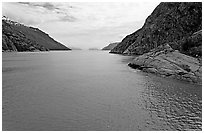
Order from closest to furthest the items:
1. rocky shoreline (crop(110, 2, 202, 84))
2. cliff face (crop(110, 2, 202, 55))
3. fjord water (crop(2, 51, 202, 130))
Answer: fjord water (crop(2, 51, 202, 130)) → rocky shoreline (crop(110, 2, 202, 84)) → cliff face (crop(110, 2, 202, 55))

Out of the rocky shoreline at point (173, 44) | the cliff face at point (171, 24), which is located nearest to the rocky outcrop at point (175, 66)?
the rocky shoreline at point (173, 44)

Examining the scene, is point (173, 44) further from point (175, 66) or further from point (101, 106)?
point (101, 106)

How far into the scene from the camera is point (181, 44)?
208 feet

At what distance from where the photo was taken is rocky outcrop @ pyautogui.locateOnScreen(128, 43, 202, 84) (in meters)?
46.5

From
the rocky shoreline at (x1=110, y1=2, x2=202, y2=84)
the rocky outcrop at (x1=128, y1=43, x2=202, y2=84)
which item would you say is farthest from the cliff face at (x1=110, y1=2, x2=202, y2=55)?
the rocky outcrop at (x1=128, y1=43, x2=202, y2=84)

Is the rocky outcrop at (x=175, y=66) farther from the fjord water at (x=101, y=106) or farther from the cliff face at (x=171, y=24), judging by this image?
the cliff face at (x=171, y=24)

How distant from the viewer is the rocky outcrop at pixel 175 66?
46475mm

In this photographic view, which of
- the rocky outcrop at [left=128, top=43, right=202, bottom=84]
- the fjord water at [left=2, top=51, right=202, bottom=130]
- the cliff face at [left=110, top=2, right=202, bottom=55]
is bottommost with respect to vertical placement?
the fjord water at [left=2, top=51, right=202, bottom=130]

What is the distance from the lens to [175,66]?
166ft

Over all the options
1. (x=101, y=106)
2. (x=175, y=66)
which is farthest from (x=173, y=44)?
(x=101, y=106)

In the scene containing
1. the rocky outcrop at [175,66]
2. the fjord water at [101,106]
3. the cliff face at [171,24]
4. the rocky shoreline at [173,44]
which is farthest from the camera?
the cliff face at [171,24]

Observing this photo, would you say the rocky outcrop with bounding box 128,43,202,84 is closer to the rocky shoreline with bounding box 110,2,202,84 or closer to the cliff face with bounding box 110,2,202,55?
the rocky shoreline with bounding box 110,2,202,84

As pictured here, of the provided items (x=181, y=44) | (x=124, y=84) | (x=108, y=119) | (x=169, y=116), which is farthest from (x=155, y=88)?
(x=181, y=44)

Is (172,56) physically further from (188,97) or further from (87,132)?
(87,132)
